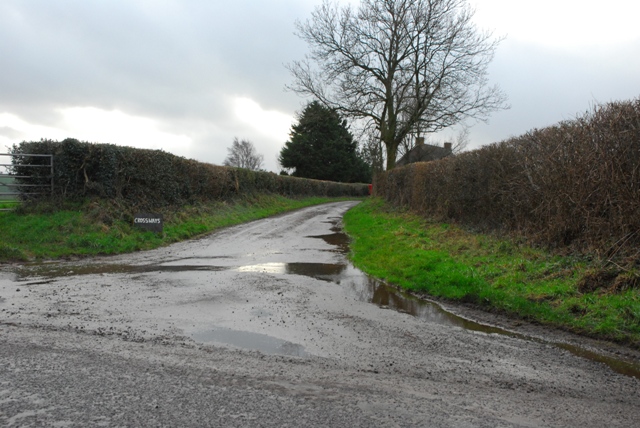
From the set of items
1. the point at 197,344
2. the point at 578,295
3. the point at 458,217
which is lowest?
the point at 197,344

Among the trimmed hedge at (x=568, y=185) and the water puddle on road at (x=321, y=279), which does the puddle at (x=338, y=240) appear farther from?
the trimmed hedge at (x=568, y=185)

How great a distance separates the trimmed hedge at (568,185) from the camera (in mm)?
7758

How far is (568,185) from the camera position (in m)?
9.12

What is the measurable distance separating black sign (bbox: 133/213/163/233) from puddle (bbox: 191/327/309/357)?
10.5 meters

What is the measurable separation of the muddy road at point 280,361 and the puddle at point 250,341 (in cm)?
3

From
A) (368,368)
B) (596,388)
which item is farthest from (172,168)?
(596,388)

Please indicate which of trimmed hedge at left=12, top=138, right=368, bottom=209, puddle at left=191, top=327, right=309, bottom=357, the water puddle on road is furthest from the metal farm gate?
puddle at left=191, top=327, right=309, bottom=357

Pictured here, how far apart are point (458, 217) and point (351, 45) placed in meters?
19.8

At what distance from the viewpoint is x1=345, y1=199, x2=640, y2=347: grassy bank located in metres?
6.22

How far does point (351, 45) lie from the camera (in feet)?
101

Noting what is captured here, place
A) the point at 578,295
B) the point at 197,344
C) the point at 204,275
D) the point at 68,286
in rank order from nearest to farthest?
the point at 197,344
the point at 578,295
the point at 68,286
the point at 204,275

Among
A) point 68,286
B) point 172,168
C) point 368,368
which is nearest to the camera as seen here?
point 368,368

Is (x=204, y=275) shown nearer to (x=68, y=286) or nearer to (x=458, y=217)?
(x=68, y=286)

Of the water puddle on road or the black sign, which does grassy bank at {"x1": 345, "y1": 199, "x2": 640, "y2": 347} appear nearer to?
the water puddle on road
